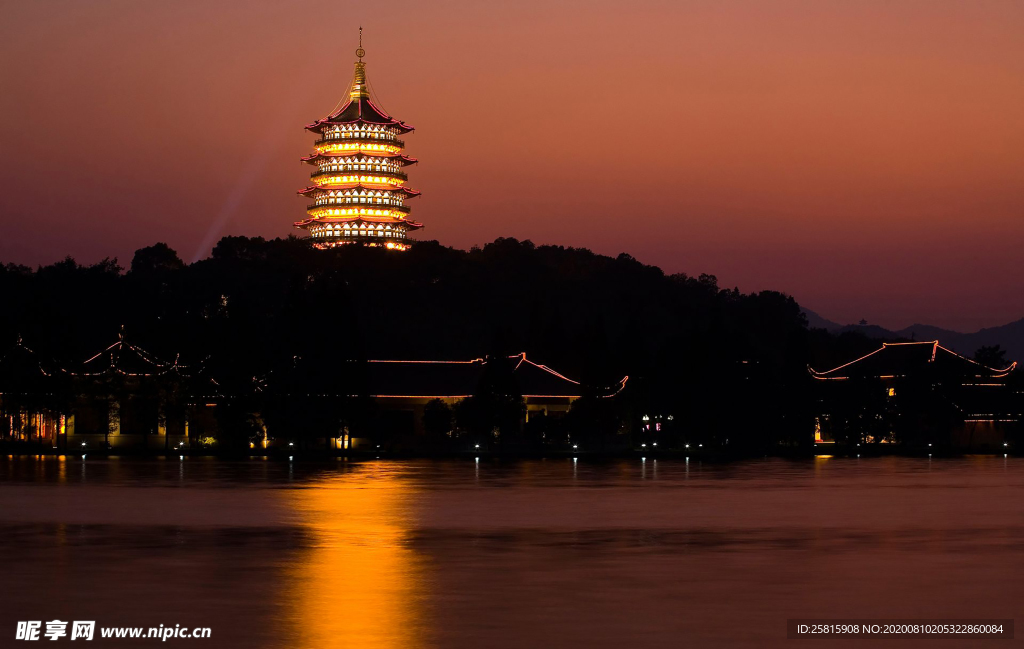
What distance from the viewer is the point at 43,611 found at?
54.1 ft

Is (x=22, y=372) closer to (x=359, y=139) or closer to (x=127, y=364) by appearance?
(x=127, y=364)

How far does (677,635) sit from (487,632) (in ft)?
6.54

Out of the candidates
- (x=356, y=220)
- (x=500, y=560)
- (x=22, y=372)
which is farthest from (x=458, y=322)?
(x=500, y=560)

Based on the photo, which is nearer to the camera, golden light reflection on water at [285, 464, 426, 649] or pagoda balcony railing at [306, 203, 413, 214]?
golden light reflection on water at [285, 464, 426, 649]

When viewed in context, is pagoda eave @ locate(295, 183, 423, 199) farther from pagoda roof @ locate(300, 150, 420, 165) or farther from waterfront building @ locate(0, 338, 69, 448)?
waterfront building @ locate(0, 338, 69, 448)

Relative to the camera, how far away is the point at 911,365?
82.6 metres

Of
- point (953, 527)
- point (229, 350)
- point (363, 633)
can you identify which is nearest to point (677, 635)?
point (363, 633)

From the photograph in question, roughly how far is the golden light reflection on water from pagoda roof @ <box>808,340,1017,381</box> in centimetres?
5312

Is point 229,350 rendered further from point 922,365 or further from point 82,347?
point 922,365

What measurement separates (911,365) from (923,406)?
4.66 metres

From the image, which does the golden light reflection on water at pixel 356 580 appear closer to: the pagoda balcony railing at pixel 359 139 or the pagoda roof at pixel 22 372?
the pagoda roof at pixel 22 372

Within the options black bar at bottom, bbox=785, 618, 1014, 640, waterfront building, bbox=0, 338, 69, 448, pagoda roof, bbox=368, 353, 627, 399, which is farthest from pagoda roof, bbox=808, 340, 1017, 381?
black bar at bottom, bbox=785, 618, 1014, 640

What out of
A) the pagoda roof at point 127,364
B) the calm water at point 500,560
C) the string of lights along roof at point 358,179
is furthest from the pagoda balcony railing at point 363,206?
the calm water at point 500,560

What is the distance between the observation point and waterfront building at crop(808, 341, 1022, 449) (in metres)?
77.3
